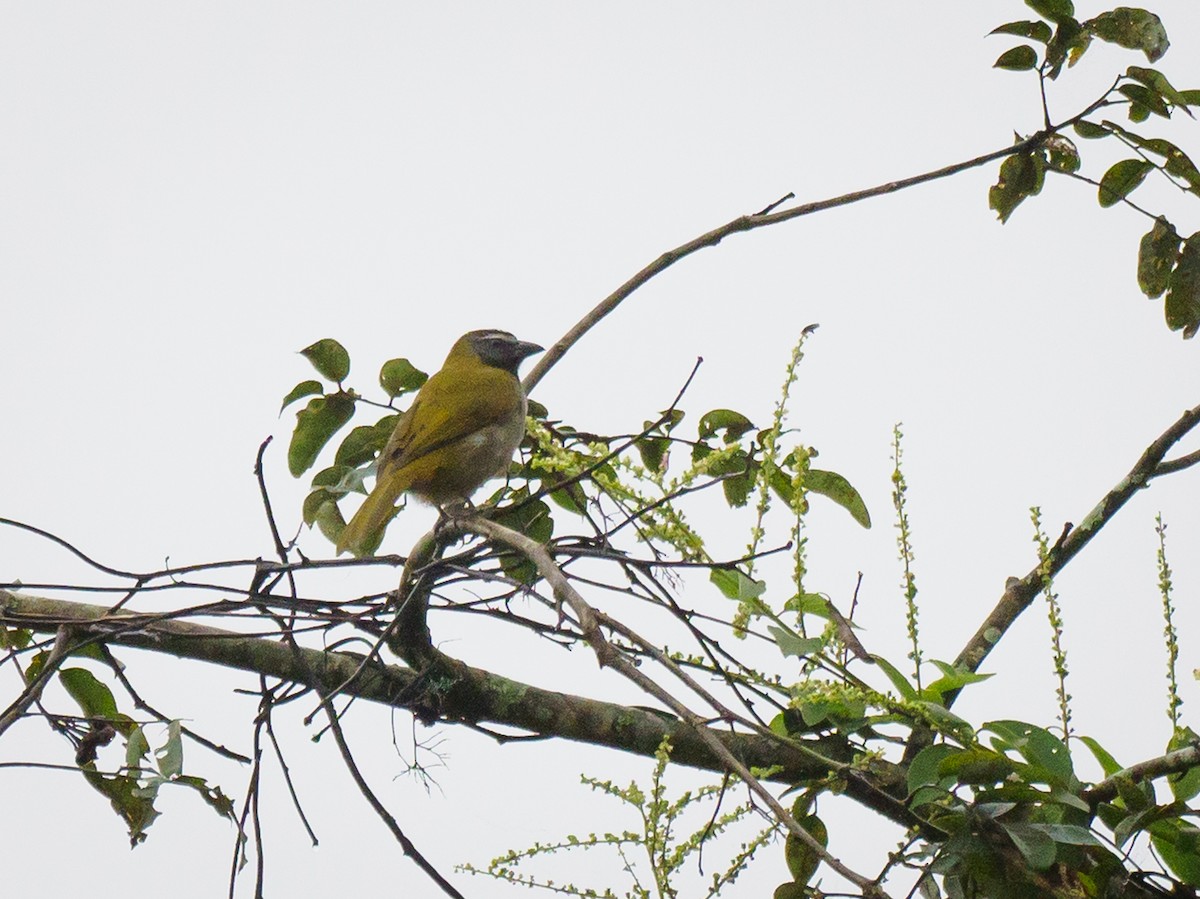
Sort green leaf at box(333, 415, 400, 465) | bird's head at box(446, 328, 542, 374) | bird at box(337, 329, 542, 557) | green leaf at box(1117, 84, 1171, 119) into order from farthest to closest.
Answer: bird's head at box(446, 328, 542, 374) < bird at box(337, 329, 542, 557) < green leaf at box(333, 415, 400, 465) < green leaf at box(1117, 84, 1171, 119)

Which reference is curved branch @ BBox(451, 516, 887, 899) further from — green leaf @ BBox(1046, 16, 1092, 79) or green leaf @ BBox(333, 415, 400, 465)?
green leaf @ BBox(1046, 16, 1092, 79)

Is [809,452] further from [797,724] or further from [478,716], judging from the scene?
[478,716]

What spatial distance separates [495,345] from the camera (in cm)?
573

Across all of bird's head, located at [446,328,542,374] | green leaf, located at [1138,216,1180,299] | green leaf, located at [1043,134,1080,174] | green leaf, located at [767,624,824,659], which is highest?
bird's head, located at [446,328,542,374]

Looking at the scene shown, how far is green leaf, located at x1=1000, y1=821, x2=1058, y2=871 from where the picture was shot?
1.80 meters

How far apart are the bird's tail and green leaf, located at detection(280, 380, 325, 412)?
422 mm

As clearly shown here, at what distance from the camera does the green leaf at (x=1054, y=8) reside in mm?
2773

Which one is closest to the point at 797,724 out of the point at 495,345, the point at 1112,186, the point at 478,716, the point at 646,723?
the point at 646,723

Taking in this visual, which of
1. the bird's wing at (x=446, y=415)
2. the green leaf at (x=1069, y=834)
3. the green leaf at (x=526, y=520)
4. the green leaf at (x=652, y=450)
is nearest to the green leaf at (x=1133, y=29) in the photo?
the green leaf at (x=652, y=450)

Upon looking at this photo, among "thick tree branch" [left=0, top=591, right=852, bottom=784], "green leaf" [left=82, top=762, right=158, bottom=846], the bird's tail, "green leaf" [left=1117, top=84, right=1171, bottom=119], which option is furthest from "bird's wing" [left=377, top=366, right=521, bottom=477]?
"green leaf" [left=1117, top=84, right=1171, bottom=119]

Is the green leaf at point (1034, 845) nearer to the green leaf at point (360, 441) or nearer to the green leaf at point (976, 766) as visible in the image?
the green leaf at point (976, 766)

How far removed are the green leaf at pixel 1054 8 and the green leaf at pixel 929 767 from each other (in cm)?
173

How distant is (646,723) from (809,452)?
36.3 inches

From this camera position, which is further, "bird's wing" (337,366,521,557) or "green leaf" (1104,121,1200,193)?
"bird's wing" (337,366,521,557)
